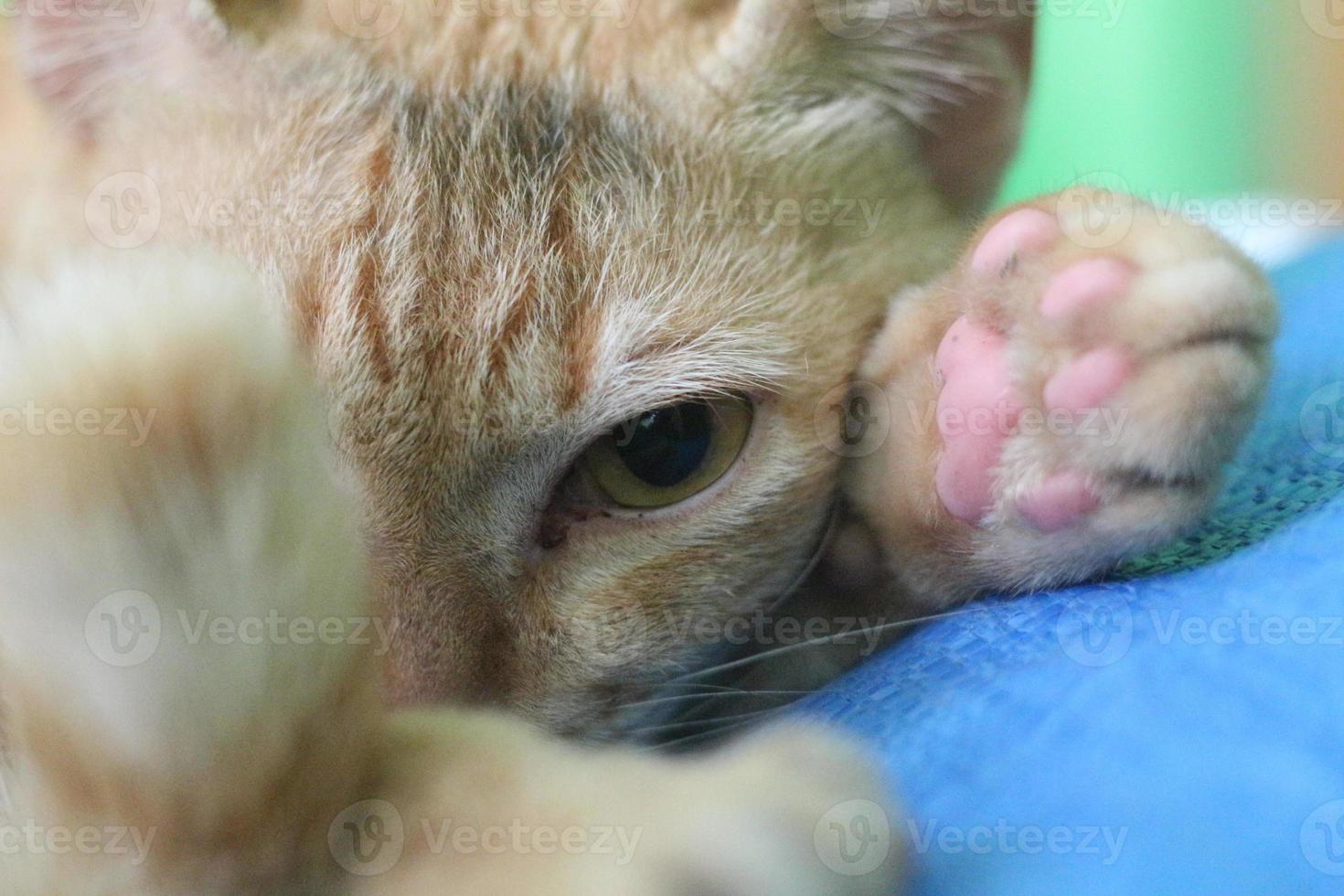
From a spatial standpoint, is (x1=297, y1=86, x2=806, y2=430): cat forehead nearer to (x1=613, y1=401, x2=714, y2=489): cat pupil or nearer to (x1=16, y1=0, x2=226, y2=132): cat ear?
(x1=613, y1=401, x2=714, y2=489): cat pupil

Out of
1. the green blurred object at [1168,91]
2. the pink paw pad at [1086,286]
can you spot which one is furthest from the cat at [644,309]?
the green blurred object at [1168,91]

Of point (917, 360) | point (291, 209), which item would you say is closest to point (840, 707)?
point (917, 360)

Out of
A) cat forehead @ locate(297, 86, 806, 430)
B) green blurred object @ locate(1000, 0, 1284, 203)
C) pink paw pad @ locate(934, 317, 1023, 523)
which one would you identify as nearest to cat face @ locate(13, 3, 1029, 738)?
cat forehead @ locate(297, 86, 806, 430)

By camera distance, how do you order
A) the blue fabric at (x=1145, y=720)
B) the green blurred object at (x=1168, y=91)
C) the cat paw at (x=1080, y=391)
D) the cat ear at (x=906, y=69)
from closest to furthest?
the blue fabric at (x=1145, y=720) → the cat paw at (x=1080, y=391) → the cat ear at (x=906, y=69) → the green blurred object at (x=1168, y=91)

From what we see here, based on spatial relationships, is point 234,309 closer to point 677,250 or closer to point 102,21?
point 677,250

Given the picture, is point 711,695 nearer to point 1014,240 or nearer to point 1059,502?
point 1059,502

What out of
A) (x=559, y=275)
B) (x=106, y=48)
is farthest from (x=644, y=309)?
(x=106, y=48)

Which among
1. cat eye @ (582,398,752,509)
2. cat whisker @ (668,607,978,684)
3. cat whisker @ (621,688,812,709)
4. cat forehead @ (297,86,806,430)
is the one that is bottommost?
cat whisker @ (621,688,812,709)

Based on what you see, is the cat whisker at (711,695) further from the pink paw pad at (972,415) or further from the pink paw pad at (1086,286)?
the pink paw pad at (1086,286)
